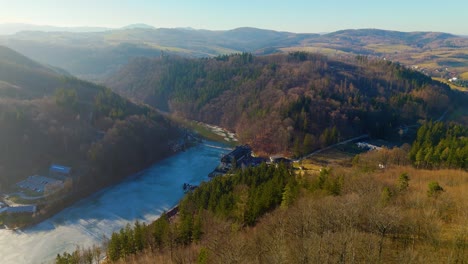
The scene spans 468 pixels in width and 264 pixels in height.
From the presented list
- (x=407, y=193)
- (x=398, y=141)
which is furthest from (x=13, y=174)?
(x=398, y=141)

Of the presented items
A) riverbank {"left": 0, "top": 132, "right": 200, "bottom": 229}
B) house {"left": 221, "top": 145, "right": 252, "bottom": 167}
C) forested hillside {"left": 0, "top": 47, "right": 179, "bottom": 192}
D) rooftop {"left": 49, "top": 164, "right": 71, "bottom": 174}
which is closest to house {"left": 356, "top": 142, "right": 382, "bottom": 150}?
house {"left": 221, "top": 145, "right": 252, "bottom": 167}

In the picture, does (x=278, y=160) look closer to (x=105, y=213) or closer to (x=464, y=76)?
(x=105, y=213)

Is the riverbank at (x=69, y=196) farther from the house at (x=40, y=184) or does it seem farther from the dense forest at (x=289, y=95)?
the dense forest at (x=289, y=95)

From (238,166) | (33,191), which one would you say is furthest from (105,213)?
(238,166)

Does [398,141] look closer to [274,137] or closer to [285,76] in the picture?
[274,137]

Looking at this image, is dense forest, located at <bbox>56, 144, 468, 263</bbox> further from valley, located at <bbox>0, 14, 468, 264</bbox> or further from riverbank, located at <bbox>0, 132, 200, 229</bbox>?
riverbank, located at <bbox>0, 132, 200, 229</bbox>

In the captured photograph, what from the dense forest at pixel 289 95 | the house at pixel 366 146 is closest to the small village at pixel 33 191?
the dense forest at pixel 289 95
